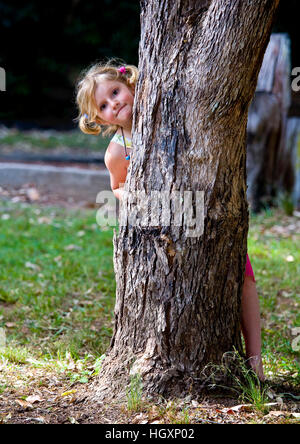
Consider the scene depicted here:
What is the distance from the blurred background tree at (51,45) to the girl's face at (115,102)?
34.7ft

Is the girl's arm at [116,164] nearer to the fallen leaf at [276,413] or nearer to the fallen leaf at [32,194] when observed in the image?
the fallen leaf at [276,413]

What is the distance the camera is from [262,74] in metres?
6.40

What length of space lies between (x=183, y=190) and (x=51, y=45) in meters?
12.8

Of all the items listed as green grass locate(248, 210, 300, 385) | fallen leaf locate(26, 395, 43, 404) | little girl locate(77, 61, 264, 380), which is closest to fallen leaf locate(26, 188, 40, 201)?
green grass locate(248, 210, 300, 385)

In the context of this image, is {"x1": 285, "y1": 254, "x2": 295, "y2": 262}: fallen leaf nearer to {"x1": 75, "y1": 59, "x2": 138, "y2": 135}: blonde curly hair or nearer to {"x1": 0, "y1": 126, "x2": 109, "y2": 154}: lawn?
{"x1": 75, "y1": 59, "x2": 138, "y2": 135}: blonde curly hair

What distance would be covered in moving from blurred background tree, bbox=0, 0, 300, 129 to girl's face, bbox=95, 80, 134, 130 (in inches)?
416

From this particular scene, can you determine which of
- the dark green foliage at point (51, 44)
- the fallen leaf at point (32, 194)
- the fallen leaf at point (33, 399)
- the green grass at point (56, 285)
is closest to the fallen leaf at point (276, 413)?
the fallen leaf at point (33, 399)

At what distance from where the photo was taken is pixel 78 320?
11.8 ft

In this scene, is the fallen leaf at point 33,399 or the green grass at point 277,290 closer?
Result: the fallen leaf at point 33,399

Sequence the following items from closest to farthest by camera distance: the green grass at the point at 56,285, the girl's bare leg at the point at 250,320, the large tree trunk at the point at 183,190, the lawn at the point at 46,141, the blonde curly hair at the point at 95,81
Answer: the large tree trunk at the point at 183,190 < the girl's bare leg at the point at 250,320 < the blonde curly hair at the point at 95,81 < the green grass at the point at 56,285 < the lawn at the point at 46,141

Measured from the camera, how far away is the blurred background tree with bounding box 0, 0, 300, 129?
13242 mm

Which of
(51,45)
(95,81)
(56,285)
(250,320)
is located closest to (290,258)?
(56,285)

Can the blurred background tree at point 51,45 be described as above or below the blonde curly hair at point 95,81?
above

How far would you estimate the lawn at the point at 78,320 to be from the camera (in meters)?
2.23
